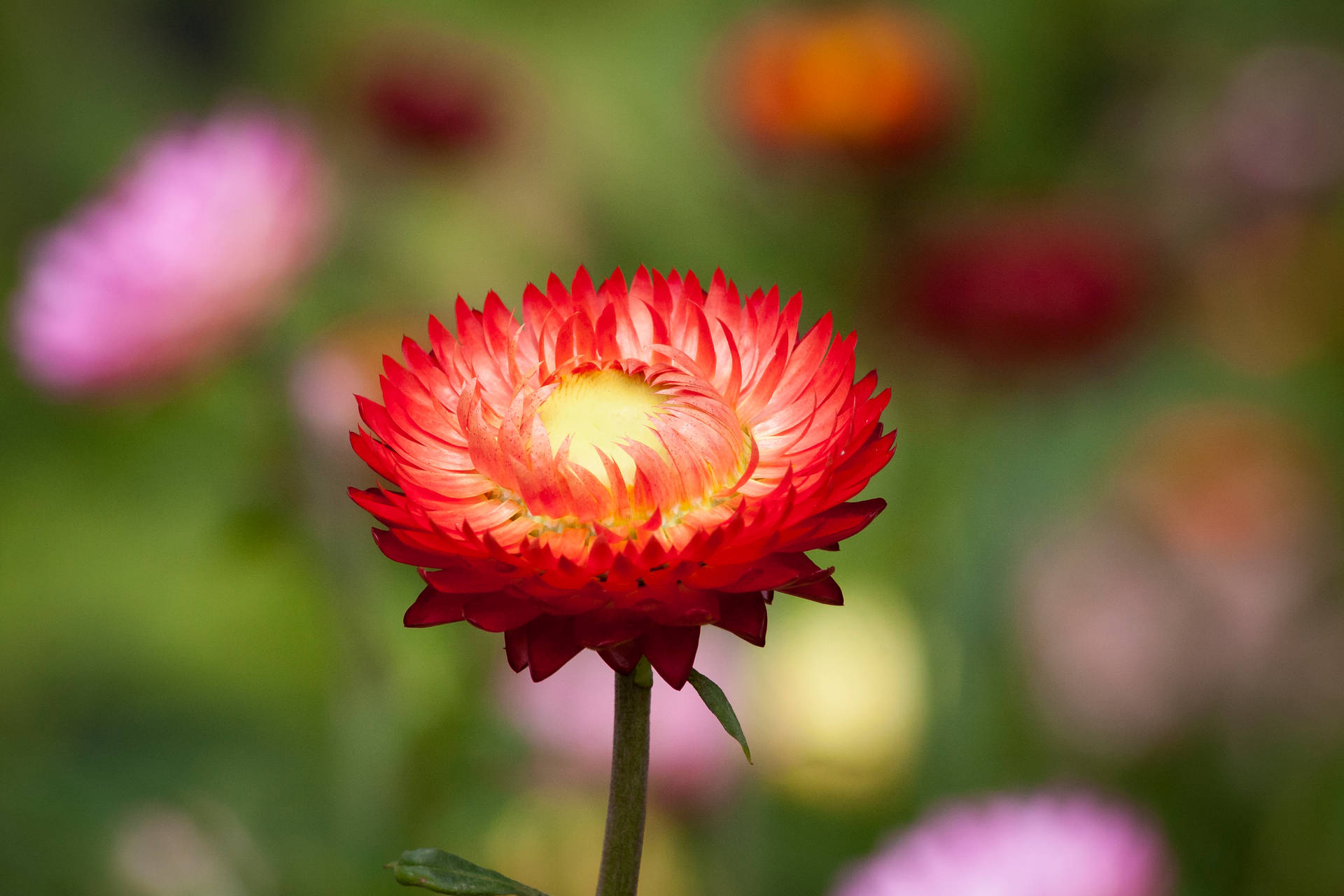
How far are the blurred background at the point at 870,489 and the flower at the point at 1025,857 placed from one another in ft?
0.72

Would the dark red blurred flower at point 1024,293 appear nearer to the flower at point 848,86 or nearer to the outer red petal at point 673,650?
the flower at point 848,86

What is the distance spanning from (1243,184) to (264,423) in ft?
5.90

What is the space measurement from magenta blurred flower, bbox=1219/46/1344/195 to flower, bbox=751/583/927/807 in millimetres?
1246

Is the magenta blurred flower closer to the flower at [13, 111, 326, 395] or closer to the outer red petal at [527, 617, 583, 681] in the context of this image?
the flower at [13, 111, 326, 395]

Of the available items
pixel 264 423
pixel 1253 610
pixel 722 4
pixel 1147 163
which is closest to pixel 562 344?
pixel 264 423

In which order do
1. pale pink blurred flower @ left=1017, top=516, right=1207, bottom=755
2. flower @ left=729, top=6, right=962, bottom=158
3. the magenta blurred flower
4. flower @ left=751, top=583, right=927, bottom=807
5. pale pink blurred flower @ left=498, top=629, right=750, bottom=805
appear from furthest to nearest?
1. the magenta blurred flower
2. flower @ left=729, top=6, right=962, bottom=158
3. pale pink blurred flower @ left=1017, top=516, right=1207, bottom=755
4. flower @ left=751, top=583, right=927, bottom=807
5. pale pink blurred flower @ left=498, top=629, right=750, bottom=805

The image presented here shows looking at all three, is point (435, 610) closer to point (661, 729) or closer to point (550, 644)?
point (550, 644)

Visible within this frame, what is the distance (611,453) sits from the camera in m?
0.48

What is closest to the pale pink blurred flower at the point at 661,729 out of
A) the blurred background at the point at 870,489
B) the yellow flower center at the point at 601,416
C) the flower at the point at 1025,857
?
the blurred background at the point at 870,489

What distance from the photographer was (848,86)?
173 centimetres

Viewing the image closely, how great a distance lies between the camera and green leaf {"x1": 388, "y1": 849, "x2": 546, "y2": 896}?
0.40 m

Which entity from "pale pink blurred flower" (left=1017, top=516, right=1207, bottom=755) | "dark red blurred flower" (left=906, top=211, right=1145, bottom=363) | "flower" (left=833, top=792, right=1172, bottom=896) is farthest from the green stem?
"pale pink blurred flower" (left=1017, top=516, right=1207, bottom=755)

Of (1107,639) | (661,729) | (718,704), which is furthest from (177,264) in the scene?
(1107,639)

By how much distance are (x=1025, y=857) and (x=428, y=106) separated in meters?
1.14
